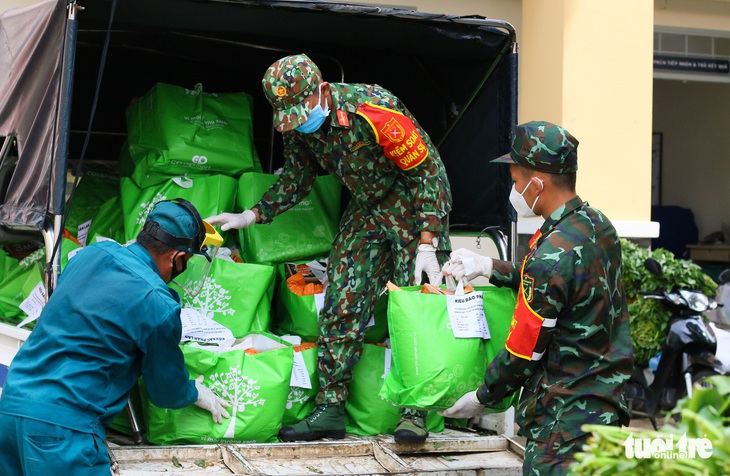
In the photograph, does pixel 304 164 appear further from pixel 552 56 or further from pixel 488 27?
pixel 552 56

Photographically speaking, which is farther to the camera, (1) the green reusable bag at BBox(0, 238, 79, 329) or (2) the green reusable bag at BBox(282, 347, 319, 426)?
(1) the green reusable bag at BBox(0, 238, 79, 329)

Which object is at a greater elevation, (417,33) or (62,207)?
(417,33)

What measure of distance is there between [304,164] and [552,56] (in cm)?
319

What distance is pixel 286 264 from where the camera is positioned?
14.3 feet

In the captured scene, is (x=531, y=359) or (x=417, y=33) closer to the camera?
(x=531, y=359)

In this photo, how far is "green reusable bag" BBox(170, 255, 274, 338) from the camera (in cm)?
390

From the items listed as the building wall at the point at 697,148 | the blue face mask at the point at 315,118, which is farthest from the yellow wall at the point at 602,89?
the building wall at the point at 697,148

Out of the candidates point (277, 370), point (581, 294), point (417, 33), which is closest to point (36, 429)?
point (277, 370)

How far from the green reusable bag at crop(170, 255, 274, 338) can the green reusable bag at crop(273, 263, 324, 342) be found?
20 cm

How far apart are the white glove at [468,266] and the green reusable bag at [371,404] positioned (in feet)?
2.74

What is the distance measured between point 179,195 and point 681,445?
10.6 feet

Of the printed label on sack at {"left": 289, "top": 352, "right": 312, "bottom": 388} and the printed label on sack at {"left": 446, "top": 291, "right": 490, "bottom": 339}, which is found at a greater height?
the printed label on sack at {"left": 446, "top": 291, "right": 490, "bottom": 339}

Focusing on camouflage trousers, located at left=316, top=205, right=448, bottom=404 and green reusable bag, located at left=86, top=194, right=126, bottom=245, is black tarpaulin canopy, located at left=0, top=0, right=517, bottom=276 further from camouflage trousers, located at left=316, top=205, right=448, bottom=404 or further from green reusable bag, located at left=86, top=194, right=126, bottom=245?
camouflage trousers, located at left=316, top=205, right=448, bottom=404

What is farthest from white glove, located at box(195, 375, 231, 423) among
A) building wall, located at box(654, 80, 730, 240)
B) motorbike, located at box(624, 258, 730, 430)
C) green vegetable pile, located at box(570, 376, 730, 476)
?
building wall, located at box(654, 80, 730, 240)
